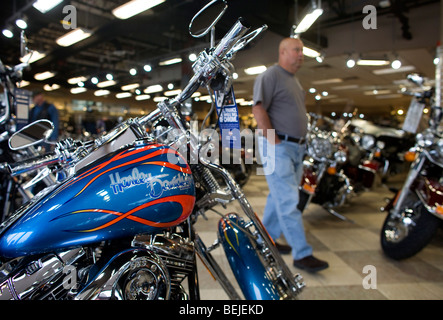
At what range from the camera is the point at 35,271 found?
0.72m

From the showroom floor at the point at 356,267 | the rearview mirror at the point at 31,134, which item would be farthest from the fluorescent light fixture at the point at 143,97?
the showroom floor at the point at 356,267

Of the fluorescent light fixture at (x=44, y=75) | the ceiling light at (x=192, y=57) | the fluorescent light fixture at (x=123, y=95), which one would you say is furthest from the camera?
the fluorescent light fixture at (x=44, y=75)

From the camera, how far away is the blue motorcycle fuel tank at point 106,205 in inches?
26.8

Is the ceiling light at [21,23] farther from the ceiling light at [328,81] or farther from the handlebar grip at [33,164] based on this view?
the ceiling light at [328,81]

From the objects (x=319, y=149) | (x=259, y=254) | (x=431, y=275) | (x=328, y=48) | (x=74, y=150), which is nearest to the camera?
(x=74, y=150)

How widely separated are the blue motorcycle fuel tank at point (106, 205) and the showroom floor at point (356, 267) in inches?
44.2

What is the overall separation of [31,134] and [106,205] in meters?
0.53

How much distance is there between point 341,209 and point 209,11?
11.2 feet

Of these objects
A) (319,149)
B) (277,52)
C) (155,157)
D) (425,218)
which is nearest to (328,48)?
(319,149)

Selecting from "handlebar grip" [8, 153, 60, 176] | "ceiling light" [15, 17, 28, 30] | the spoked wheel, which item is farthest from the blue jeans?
"ceiling light" [15, 17, 28, 30]

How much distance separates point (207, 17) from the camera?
933 mm

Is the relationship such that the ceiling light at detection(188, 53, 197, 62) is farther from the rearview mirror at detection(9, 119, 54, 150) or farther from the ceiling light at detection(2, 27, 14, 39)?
the ceiling light at detection(2, 27, 14, 39)

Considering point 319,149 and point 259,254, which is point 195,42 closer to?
point 259,254

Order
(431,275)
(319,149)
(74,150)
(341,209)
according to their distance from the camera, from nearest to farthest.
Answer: (74,150)
(431,275)
(319,149)
(341,209)
